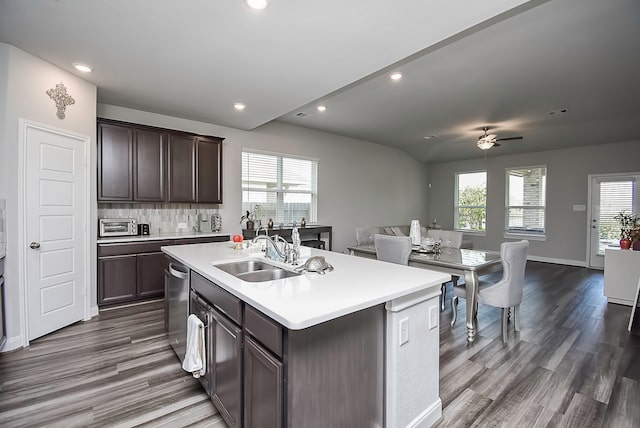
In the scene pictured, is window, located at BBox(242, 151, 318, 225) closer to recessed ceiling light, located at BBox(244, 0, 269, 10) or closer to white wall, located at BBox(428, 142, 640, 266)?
recessed ceiling light, located at BBox(244, 0, 269, 10)

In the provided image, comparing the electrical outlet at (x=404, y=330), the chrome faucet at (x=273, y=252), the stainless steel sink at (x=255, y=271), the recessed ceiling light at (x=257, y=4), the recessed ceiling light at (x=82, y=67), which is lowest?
the electrical outlet at (x=404, y=330)

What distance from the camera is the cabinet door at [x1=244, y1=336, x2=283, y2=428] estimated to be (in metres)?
1.26

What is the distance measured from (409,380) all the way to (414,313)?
37 cm

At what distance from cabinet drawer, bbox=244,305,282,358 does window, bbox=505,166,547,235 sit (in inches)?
317

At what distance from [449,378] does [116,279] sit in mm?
3847

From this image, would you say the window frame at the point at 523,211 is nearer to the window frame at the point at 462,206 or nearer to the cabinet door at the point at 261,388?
the window frame at the point at 462,206

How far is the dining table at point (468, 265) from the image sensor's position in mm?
2936

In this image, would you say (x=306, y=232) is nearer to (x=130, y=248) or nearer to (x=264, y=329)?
(x=130, y=248)

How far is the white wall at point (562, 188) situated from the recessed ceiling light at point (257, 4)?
24.8 feet

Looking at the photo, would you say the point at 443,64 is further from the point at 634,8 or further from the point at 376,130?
the point at 376,130

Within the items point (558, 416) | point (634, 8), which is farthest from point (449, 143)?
point (558, 416)

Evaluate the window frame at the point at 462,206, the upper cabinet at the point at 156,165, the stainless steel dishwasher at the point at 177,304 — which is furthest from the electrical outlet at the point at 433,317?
the window frame at the point at 462,206

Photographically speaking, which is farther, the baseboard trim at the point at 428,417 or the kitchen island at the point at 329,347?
the baseboard trim at the point at 428,417

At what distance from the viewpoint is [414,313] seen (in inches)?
65.9
